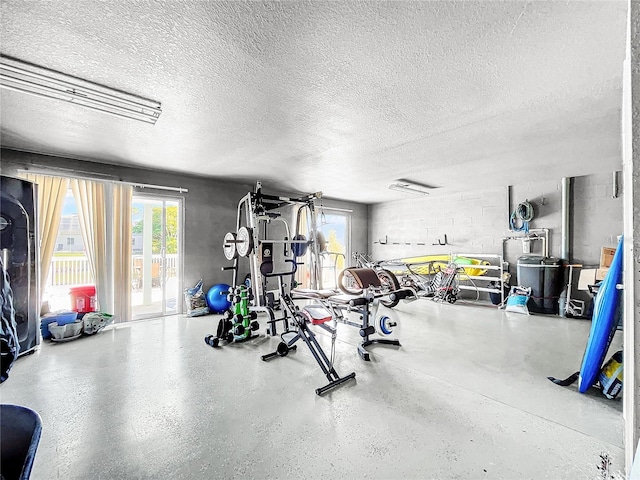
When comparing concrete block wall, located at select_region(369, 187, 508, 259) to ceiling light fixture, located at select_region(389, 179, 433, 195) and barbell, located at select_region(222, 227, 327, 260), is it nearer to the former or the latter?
ceiling light fixture, located at select_region(389, 179, 433, 195)

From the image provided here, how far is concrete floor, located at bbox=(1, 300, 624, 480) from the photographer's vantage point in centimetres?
158

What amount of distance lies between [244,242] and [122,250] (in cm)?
225

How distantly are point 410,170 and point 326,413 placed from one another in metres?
3.80

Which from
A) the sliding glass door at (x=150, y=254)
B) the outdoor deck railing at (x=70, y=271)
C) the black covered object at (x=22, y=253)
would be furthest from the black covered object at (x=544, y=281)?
the black covered object at (x=22, y=253)

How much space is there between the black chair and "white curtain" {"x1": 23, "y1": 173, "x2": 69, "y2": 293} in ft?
12.7

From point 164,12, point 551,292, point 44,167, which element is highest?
point 164,12

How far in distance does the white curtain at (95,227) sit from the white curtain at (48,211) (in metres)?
0.17

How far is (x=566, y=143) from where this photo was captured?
3.33 metres

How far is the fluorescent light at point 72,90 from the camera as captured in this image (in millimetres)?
1938

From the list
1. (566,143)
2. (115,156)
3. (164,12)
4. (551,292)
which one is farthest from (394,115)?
(551,292)

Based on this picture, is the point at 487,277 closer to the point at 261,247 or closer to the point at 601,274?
the point at 601,274

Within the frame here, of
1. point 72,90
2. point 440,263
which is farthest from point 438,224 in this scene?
point 72,90

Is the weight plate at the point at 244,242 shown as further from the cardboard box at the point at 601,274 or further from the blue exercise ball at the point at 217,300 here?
the cardboard box at the point at 601,274

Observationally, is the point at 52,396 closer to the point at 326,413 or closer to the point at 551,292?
the point at 326,413
